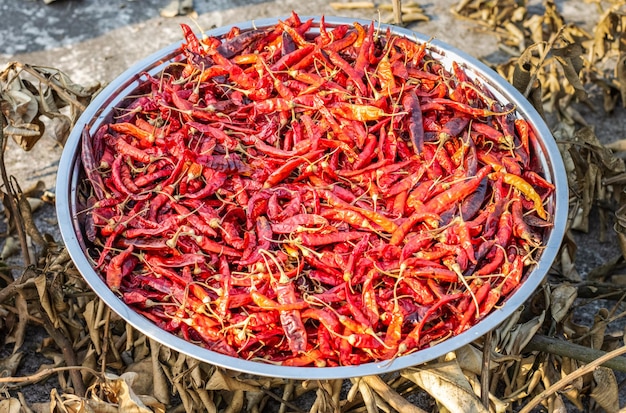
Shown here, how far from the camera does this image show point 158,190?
2.97m

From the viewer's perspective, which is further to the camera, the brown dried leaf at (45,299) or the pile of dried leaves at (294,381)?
the brown dried leaf at (45,299)

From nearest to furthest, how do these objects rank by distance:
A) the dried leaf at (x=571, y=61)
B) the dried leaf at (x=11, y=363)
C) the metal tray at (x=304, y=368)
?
the metal tray at (x=304, y=368) < the dried leaf at (x=11, y=363) < the dried leaf at (x=571, y=61)

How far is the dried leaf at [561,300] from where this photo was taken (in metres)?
3.14

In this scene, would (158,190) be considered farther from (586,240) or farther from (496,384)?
(586,240)

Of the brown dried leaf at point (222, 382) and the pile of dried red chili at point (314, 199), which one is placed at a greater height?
the pile of dried red chili at point (314, 199)

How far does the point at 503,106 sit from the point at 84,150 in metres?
2.02

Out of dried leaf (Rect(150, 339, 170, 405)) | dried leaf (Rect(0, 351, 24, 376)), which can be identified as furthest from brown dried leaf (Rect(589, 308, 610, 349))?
dried leaf (Rect(0, 351, 24, 376))

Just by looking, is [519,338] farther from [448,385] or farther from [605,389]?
[448,385]

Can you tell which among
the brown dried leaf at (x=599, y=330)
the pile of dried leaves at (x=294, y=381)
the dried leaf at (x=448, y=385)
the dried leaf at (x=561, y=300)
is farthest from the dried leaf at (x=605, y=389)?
the dried leaf at (x=448, y=385)

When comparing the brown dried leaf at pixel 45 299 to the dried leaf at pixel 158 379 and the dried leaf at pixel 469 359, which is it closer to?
the dried leaf at pixel 158 379

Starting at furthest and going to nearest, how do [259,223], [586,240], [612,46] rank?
[612,46]
[586,240]
[259,223]

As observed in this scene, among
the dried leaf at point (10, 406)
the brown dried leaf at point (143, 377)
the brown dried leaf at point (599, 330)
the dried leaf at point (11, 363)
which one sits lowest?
the brown dried leaf at point (599, 330)

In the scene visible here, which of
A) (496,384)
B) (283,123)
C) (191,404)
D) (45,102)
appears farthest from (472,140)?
(45,102)

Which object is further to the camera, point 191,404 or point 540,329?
point 540,329
